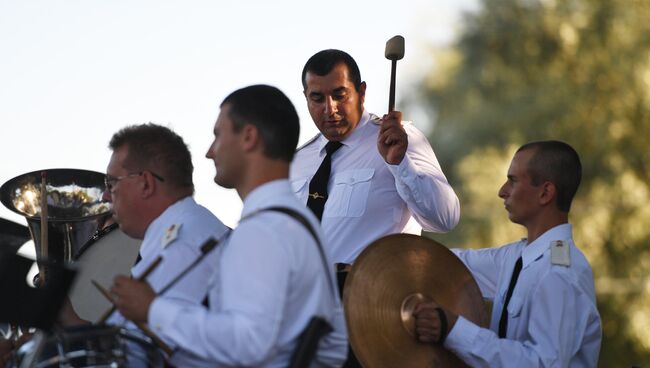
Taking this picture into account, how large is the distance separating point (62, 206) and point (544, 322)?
2.93m

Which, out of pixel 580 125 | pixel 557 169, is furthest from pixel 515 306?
pixel 580 125

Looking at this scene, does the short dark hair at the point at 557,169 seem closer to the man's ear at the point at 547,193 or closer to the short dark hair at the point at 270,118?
the man's ear at the point at 547,193

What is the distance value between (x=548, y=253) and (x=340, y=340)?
5.81 ft

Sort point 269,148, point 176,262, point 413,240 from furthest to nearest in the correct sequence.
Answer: point 413,240
point 176,262
point 269,148

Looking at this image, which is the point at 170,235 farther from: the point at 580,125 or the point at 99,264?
the point at 580,125

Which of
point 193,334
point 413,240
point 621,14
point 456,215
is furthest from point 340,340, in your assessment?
point 621,14

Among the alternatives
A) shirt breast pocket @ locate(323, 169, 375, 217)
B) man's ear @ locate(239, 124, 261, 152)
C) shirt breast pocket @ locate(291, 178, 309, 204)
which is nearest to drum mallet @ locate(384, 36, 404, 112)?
shirt breast pocket @ locate(323, 169, 375, 217)

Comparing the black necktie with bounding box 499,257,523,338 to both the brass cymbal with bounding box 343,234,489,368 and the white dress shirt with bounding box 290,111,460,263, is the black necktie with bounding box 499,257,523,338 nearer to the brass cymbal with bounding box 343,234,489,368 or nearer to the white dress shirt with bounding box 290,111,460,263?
the brass cymbal with bounding box 343,234,489,368

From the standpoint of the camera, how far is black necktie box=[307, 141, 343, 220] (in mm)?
6734

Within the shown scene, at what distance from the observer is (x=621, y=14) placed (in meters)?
20.3

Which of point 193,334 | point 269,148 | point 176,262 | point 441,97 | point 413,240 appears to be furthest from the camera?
point 441,97

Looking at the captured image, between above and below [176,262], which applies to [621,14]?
above

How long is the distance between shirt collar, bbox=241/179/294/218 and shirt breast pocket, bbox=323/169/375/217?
224 centimetres

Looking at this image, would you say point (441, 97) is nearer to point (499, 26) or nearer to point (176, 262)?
point (499, 26)
